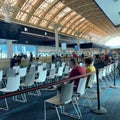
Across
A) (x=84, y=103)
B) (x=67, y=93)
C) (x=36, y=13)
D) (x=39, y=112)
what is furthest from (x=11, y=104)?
(x=36, y=13)

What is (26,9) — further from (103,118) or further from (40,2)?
(103,118)

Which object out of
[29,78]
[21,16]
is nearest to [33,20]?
Answer: [21,16]

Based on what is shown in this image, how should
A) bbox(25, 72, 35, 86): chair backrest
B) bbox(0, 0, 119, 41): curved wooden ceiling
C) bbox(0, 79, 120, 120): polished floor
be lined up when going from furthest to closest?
1. bbox(0, 0, 119, 41): curved wooden ceiling
2. bbox(25, 72, 35, 86): chair backrest
3. bbox(0, 79, 120, 120): polished floor

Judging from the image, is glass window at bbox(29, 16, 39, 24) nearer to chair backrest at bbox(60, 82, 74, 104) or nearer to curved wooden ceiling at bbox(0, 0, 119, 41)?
curved wooden ceiling at bbox(0, 0, 119, 41)

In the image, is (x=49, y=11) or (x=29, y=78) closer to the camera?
(x=29, y=78)

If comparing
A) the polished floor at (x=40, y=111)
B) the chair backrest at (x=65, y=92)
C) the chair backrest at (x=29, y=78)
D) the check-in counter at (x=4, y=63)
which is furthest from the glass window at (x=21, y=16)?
the chair backrest at (x=65, y=92)

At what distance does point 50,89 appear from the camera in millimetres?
7934

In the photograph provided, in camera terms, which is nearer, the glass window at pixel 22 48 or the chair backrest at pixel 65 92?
the chair backrest at pixel 65 92

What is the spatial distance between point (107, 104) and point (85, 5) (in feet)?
79.1

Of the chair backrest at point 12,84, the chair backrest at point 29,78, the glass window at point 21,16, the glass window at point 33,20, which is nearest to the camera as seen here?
the chair backrest at point 12,84

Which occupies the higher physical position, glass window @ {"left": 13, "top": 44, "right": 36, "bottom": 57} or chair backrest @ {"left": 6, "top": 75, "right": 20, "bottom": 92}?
glass window @ {"left": 13, "top": 44, "right": 36, "bottom": 57}

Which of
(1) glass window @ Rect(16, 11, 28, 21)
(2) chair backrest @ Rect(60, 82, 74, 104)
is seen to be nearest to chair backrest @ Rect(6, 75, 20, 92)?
(2) chair backrest @ Rect(60, 82, 74, 104)

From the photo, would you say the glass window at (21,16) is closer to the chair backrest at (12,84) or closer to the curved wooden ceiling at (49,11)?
the curved wooden ceiling at (49,11)

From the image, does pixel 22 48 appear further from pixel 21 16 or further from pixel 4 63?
pixel 4 63
